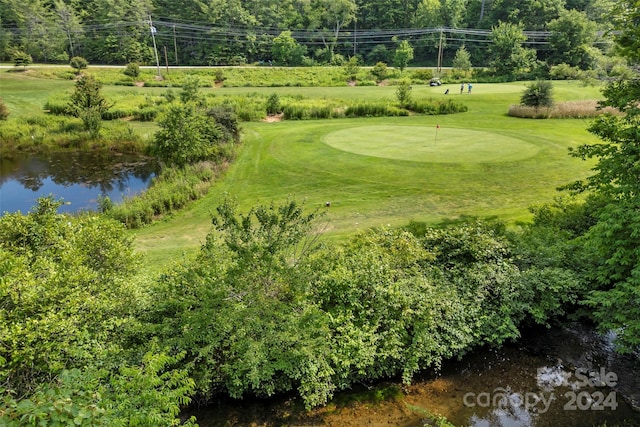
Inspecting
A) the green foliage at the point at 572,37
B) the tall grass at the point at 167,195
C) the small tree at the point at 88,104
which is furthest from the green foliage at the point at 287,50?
the tall grass at the point at 167,195

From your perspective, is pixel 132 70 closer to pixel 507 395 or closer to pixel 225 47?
pixel 225 47

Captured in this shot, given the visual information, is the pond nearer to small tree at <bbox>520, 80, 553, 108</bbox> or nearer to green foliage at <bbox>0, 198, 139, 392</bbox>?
green foliage at <bbox>0, 198, 139, 392</bbox>

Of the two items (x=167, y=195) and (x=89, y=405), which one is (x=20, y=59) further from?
(x=89, y=405)

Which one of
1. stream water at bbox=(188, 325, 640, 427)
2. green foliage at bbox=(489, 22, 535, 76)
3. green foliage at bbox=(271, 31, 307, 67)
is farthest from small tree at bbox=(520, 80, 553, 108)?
green foliage at bbox=(271, 31, 307, 67)

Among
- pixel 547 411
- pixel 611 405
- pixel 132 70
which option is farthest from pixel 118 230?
pixel 132 70

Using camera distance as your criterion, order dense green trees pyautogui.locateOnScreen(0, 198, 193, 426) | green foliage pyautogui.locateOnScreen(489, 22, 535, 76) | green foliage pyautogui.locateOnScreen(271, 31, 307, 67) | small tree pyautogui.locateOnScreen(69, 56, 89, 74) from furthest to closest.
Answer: green foliage pyautogui.locateOnScreen(271, 31, 307, 67), small tree pyautogui.locateOnScreen(69, 56, 89, 74), green foliage pyautogui.locateOnScreen(489, 22, 535, 76), dense green trees pyautogui.locateOnScreen(0, 198, 193, 426)
